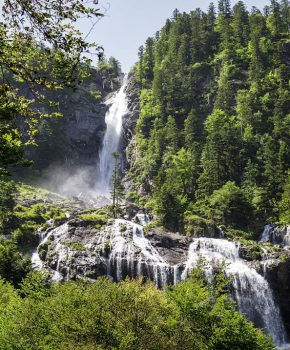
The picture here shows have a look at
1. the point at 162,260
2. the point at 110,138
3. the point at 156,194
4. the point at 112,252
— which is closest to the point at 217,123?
the point at 156,194

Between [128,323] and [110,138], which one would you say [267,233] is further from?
[110,138]

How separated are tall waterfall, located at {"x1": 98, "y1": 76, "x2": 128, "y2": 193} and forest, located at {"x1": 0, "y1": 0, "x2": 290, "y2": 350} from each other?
1.60 m

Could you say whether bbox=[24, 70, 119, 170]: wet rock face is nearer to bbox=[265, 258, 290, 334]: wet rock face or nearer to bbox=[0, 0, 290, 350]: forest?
bbox=[0, 0, 290, 350]: forest

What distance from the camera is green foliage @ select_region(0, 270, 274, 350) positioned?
24.0 metres

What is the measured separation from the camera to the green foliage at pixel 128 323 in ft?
78.6

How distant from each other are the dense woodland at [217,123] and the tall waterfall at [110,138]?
8.03 m

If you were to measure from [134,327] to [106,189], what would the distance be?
89.3 meters

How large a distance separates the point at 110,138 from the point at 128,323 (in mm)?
102115

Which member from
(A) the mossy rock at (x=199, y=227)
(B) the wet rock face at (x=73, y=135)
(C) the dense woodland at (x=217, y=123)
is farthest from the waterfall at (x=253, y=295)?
(B) the wet rock face at (x=73, y=135)

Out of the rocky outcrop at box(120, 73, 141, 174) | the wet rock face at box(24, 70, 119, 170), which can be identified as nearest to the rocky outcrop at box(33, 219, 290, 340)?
the rocky outcrop at box(120, 73, 141, 174)

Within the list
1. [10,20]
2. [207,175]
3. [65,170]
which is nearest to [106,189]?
[65,170]

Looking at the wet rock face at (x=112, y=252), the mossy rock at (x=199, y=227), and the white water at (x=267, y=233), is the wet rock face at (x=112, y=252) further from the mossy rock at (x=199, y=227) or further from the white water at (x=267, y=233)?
the white water at (x=267, y=233)

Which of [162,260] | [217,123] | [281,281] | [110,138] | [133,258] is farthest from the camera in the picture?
[110,138]

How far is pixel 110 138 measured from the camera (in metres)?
124
